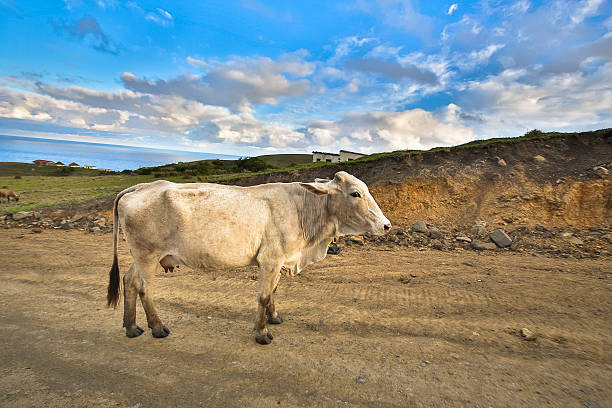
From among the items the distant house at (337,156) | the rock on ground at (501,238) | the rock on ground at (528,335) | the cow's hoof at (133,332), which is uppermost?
the distant house at (337,156)

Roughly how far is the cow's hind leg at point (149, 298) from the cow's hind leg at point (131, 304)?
0.41 ft

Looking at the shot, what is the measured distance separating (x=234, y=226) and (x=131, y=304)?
7.14 ft

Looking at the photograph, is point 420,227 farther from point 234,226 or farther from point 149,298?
point 149,298

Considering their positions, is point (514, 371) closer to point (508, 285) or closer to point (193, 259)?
point (508, 285)

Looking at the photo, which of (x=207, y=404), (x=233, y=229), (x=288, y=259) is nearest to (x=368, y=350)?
(x=288, y=259)

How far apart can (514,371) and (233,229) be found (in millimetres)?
4077

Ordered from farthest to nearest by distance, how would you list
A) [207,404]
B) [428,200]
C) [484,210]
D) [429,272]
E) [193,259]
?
[428,200], [484,210], [429,272], [193,259], [207,404]

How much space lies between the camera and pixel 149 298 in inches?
183

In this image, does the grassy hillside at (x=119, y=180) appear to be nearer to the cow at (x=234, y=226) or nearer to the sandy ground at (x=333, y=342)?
the sandy ground at (x=333, y=342)

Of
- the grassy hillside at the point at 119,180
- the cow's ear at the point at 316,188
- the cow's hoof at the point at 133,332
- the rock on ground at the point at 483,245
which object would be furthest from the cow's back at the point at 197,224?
the grassy hillside at the point at 119,180

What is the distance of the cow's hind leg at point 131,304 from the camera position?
4.60 m

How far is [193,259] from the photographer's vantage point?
4.25 m

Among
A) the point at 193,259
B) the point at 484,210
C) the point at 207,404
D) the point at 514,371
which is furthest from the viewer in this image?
the point at 484,210

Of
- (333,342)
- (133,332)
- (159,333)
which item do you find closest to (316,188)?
(333,342)
